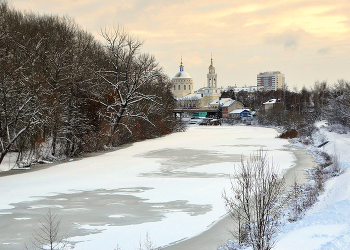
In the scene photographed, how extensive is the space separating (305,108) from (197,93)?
90678mm

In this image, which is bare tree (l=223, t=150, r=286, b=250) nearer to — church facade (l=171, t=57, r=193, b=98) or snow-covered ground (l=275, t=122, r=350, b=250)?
snow-covered ground (l=275, t=122, r=350, b=250)

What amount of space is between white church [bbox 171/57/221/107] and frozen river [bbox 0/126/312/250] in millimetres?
132133

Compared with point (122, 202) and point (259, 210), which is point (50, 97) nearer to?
point (122, 202)

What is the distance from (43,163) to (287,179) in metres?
14.6

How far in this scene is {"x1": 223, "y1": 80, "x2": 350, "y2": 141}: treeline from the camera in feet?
140

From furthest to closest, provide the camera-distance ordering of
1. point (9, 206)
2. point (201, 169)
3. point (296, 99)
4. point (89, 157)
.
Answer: point (296, 99) < point (89, 157) < point (201, 169) < point (9, 206)

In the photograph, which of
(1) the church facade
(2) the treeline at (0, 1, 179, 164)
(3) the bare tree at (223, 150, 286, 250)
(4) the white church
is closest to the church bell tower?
(4) the white church

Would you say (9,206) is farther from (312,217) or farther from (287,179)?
(287,179)

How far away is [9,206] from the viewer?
12.2m

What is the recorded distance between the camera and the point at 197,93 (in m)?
175

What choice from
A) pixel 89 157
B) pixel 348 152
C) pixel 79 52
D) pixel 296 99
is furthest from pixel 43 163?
pixel 296 99

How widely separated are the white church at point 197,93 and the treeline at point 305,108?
670 centimetres

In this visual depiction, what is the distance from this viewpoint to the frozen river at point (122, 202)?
938cm

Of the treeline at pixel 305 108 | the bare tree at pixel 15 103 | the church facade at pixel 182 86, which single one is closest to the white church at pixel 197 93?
the church facade at pixel 182 86
